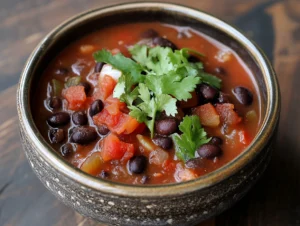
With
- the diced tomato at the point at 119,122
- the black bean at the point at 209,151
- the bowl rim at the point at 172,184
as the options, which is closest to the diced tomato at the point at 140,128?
the diced tomato at the point at 119,122

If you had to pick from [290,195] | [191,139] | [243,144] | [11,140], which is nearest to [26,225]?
[11,140]

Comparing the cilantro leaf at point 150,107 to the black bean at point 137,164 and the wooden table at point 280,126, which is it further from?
the wooden table at point 280,126

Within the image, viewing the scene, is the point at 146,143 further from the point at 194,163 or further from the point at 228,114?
the point at 228,114

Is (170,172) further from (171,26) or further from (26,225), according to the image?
(171,26)

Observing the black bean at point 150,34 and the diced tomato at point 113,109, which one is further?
the black bean at point 150,34

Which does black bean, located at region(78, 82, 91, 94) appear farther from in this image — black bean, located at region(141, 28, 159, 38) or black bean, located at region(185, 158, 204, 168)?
black bean, located at region(185, 158, 204, 168)
